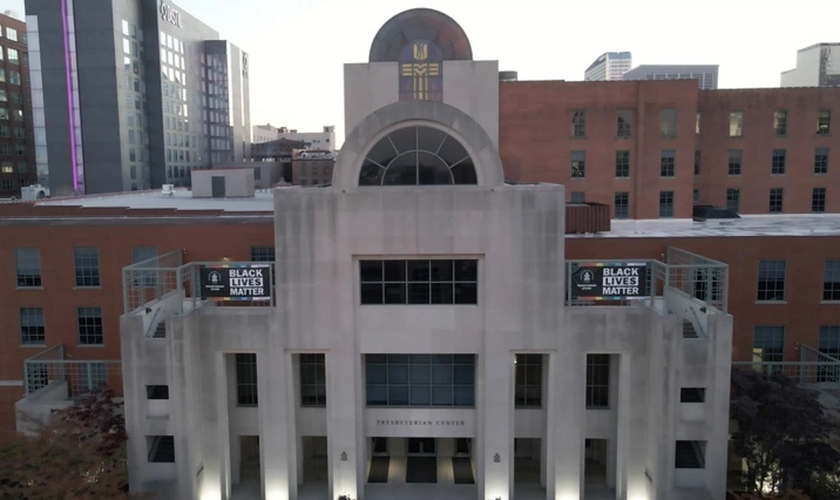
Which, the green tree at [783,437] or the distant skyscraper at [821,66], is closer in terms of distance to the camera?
the green tree at [783,437]

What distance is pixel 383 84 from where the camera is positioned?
49156mm

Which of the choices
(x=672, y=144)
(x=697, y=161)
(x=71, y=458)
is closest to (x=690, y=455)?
(x=71, y=458)

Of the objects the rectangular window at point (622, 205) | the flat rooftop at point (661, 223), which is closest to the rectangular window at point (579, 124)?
the rectangular window at point (622, 205)

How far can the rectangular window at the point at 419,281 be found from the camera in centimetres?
2691

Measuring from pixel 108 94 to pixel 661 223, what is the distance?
76.0m

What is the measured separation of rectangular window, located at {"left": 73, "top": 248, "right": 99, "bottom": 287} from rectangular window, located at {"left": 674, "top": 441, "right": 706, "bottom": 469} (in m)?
31.0

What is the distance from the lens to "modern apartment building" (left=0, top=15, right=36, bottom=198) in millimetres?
100312

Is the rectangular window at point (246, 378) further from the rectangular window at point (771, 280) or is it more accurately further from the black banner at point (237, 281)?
the rectangular window at point (771, 280)

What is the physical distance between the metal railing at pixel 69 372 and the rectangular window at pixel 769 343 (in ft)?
112

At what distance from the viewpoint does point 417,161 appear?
2638cm

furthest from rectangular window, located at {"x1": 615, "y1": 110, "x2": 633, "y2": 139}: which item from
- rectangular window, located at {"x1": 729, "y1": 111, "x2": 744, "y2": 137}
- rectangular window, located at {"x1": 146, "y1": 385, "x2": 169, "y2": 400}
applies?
rectangular window, located at {"x1": 146, "y1": 385, "x2": 169, "y2": 400}

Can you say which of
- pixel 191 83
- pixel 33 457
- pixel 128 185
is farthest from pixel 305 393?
pixel 191 83

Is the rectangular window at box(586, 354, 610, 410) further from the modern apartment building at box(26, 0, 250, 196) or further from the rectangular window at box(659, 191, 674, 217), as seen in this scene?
the modern apartment building at box(26, 0, 250, 196)

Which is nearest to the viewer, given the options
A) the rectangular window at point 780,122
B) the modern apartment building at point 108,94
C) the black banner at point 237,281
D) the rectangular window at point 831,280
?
the black banner at point 237,281
